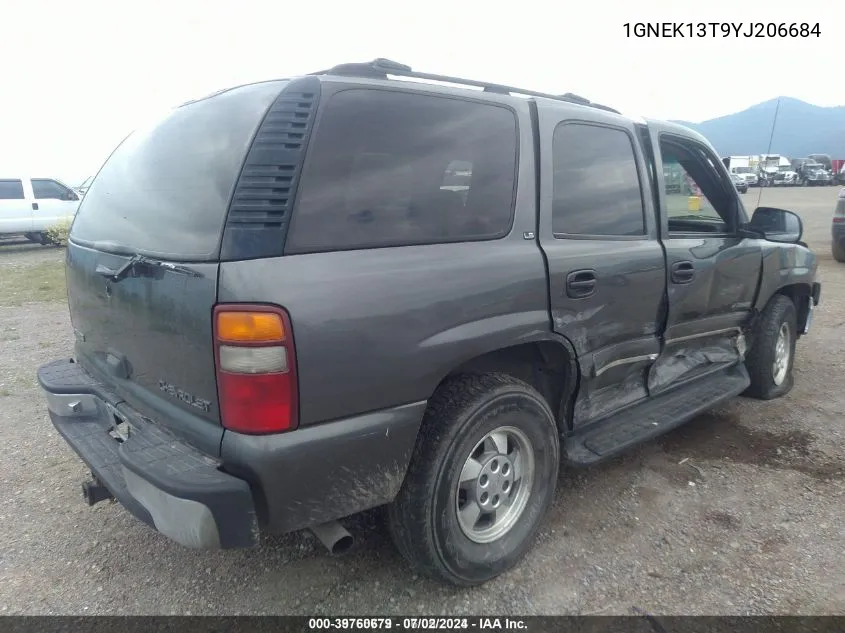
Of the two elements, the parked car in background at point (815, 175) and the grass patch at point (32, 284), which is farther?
the parked car in background at point (815, 175)

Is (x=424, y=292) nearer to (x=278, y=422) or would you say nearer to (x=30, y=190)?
(x=278, y=422)

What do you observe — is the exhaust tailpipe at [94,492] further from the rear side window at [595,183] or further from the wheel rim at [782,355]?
the wheel rim at [782,355]

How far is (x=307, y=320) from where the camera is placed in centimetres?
182

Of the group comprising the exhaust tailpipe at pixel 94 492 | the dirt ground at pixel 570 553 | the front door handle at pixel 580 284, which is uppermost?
the front door handle at pixel 580 284

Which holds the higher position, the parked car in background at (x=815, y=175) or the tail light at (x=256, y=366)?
the tail light at (x=256, y=366)

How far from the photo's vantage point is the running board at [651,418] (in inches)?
113

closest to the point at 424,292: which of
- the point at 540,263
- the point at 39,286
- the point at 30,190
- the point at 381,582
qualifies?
the point at 540,263

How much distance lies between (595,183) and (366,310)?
5.18 feet

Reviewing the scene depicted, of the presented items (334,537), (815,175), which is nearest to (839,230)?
(334,537)

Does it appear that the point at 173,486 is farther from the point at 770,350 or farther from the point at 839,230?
the point at 839,230

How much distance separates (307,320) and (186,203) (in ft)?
2.26

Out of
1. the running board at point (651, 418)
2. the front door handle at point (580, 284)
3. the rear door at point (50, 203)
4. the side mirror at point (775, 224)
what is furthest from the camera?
the rear door at point (50, 203)

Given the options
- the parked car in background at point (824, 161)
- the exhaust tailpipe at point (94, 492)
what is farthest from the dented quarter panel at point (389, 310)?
the parked car in background at point (824, 161)

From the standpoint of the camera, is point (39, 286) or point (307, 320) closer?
point (307, 320)
